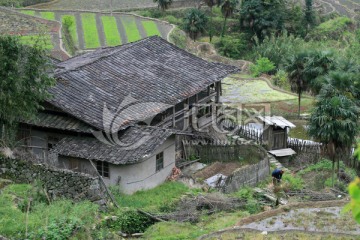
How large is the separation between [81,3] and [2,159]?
5594 cm

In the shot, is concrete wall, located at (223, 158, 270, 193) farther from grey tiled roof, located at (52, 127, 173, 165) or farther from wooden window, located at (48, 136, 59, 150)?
wooden window, located at (48, 136, 59, 150)

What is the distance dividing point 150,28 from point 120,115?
39.9 metres

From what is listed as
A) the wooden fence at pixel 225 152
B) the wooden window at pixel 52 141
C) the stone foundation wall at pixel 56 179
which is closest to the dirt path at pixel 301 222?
the stone foundation wall at pixel 56 179

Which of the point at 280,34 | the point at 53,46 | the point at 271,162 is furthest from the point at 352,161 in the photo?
the point at 280,34

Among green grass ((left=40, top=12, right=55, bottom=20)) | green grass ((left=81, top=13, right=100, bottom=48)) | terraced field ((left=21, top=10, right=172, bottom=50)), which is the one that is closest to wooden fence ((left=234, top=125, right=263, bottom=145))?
terraced field ((left=21, top=10, right=172, bottom=50))

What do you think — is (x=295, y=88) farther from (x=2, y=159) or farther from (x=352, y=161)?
(x=2, y=159)

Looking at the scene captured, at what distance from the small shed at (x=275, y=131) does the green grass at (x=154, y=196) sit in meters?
8.37

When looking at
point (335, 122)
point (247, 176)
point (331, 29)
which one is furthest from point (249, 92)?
point (331, 29)

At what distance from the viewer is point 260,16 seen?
7112cm

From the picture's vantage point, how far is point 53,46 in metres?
47.8

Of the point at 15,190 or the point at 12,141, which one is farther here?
the point at 12,141

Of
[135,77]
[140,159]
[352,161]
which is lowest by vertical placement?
[352,161]

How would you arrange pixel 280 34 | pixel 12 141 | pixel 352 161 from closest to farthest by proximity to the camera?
pixel 12 141 → pixel 352 161 → pixel 280 34

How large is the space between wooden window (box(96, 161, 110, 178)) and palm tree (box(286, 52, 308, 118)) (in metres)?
17.5
